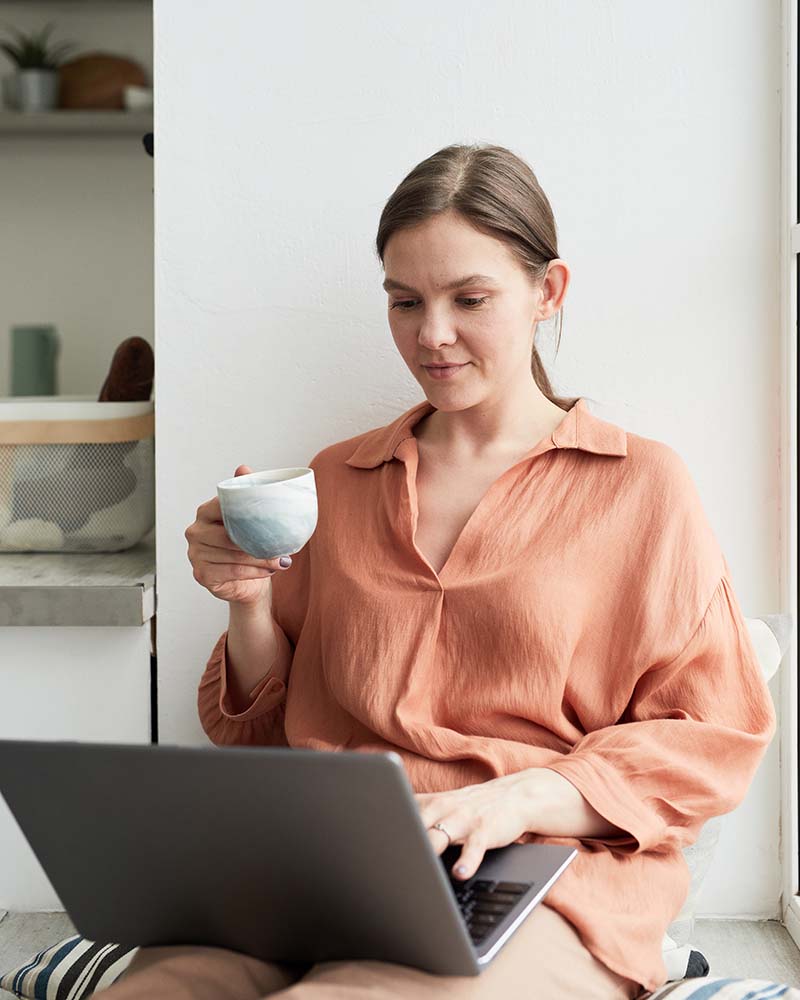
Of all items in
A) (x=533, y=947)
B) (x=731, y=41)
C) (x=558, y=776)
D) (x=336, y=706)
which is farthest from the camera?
(x=731, y=41)

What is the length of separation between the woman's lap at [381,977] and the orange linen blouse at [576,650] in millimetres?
111

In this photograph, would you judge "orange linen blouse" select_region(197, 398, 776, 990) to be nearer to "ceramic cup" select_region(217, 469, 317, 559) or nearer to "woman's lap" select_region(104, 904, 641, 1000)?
"woman's lap" select_region(104, 904, 641, 1000)

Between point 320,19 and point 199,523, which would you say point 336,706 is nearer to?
Result: point 199,523

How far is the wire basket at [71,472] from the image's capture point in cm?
191

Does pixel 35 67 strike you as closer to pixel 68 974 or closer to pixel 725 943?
pixel 68 974

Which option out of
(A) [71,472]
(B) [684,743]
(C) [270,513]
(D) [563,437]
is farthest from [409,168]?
(B) [684,743]

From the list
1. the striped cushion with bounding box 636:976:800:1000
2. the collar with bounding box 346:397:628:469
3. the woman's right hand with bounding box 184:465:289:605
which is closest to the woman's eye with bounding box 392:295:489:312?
the collar with bounding box 346:397:628:469

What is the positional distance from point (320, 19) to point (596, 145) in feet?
1.46

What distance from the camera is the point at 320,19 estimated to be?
1742mm

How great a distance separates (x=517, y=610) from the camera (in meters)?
1.33

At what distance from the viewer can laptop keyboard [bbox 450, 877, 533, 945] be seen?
1015 mm

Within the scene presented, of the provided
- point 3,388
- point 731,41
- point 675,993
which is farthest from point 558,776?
point 3,388

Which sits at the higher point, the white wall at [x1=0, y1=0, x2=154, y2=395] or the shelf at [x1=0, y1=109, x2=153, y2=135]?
the shelf at [x1=0, y1=109, x2=153, y2=135]

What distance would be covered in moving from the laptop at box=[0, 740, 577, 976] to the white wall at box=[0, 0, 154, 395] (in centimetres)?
179
